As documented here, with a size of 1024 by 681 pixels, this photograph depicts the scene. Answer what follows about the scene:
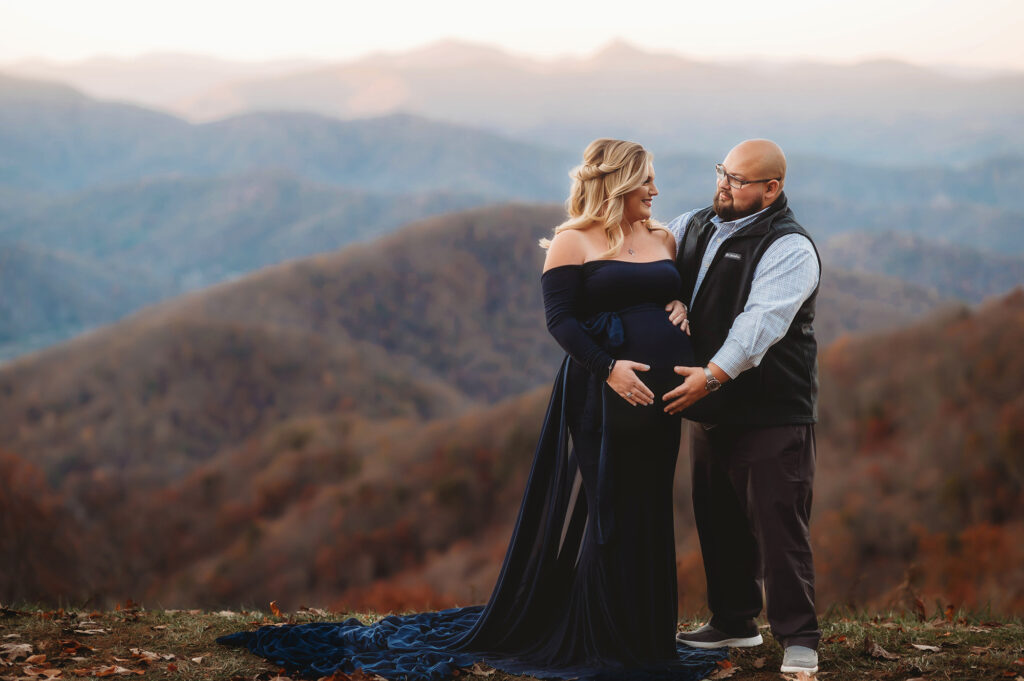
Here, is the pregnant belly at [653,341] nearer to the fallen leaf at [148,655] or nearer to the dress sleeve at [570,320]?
the dress sleeve at [570,320]

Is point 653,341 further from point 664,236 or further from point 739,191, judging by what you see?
point 739,191

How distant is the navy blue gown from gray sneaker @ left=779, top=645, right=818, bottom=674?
0.37 meters

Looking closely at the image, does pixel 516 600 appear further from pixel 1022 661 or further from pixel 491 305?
pixel 491 305

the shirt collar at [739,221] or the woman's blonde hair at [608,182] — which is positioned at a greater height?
the woman's blonde hair at [608,182]

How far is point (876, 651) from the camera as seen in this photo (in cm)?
506

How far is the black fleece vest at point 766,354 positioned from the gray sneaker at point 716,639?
1278 millimetres

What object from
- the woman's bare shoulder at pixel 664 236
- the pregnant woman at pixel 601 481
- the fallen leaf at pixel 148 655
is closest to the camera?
the pregnant woman at pixel 601 481

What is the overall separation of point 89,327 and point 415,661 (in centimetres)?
11883

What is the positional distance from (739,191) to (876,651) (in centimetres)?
248

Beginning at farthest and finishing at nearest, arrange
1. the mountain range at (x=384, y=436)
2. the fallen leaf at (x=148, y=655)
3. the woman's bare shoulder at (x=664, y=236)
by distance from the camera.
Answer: the mountain range at (x=384, y=436) → the fallen leaf at (x=148, y=655) → the woman's bare shoulder at (x=664, y=236)

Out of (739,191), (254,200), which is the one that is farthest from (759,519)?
(254,200)

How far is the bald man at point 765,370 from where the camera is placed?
15.3ft

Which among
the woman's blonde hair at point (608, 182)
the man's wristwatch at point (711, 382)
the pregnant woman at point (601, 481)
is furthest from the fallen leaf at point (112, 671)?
the man's wristwatch at point (711, 382)

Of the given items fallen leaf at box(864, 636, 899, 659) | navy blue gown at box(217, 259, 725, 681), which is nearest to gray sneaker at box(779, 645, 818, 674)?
navy blue gown at box(217, 259, 725, 681)
